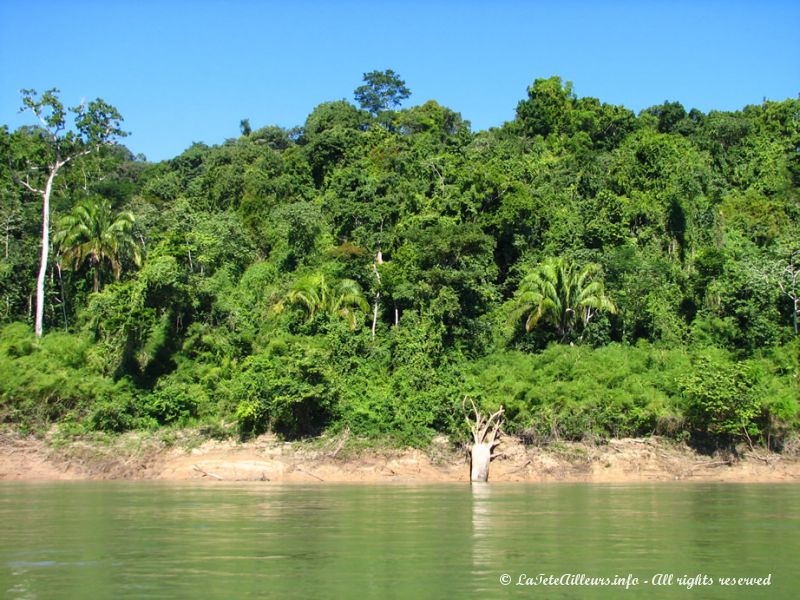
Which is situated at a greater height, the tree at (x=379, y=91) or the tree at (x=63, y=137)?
the tree at (x=379, y=91)

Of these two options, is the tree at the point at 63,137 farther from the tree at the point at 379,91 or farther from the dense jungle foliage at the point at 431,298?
the tree at the point at 379,91

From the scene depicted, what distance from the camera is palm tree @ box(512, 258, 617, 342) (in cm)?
3547

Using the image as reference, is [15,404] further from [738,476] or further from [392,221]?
[738,476]

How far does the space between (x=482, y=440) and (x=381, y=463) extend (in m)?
3.60

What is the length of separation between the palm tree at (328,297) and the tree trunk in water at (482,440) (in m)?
7.82

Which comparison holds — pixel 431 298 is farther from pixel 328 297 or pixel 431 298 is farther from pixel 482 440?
pixel 482 440

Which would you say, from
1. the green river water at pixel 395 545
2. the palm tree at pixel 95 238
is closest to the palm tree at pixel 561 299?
the green river water at pixel 395 545

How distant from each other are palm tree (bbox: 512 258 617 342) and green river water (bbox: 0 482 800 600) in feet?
38.8

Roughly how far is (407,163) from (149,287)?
17325mm

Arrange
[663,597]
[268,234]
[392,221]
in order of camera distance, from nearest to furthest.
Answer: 1. [663,597]
2. [392,221]
3. [268,234]

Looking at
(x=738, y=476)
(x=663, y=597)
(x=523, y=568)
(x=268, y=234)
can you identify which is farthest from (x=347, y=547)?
(x=268, y=234)

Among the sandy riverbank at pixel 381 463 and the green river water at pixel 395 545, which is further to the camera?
the sandy riverbank at pixel 381 463

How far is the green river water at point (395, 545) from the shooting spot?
12109 millimetres

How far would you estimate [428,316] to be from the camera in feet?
114
